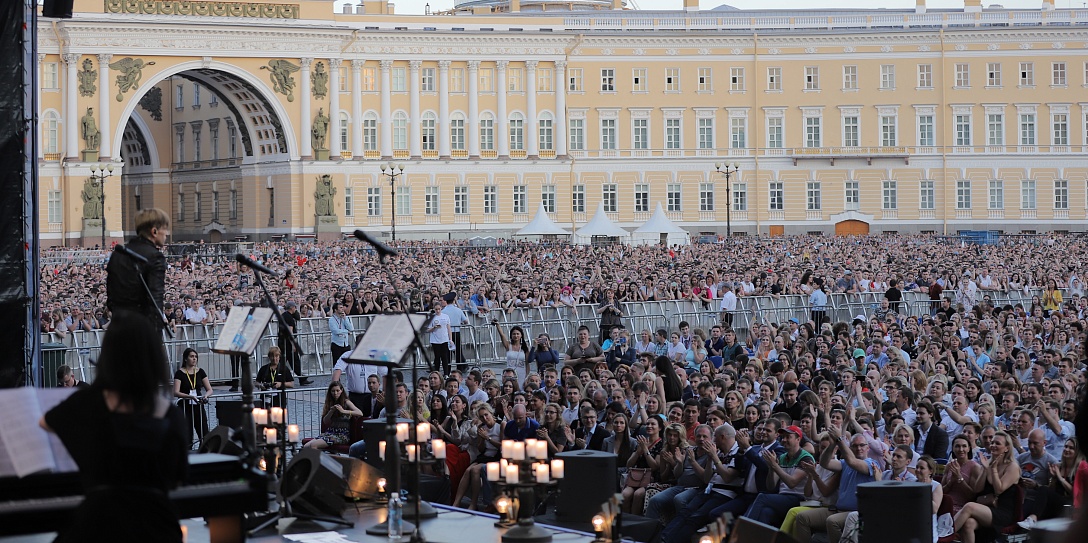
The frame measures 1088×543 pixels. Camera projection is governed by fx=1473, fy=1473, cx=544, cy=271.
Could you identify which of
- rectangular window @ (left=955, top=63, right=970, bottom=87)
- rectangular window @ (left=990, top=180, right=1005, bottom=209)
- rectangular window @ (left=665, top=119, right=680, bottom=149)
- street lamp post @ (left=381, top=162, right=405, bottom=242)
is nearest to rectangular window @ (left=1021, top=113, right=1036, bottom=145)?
rectangular window @ (left=990, top=180, right=1005, bottom=209)

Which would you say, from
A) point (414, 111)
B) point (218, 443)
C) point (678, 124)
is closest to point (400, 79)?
point (414, 111)

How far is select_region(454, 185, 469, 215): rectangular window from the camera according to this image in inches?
2758

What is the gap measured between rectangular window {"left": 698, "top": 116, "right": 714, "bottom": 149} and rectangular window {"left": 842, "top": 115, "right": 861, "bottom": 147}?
6.36m

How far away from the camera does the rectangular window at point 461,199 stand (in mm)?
70062

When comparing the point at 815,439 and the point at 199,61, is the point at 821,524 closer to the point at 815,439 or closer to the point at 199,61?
the point at 815,439

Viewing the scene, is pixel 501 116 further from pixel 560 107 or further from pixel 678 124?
pixel 678 124

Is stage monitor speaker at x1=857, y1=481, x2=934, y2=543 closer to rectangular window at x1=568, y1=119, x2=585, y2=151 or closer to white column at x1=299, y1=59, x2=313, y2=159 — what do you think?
white column at x1=299, y1=59, x2=313, y2=159

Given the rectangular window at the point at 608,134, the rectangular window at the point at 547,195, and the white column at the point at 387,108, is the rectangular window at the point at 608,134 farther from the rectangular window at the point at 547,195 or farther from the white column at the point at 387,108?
the white column at the point at 387,108

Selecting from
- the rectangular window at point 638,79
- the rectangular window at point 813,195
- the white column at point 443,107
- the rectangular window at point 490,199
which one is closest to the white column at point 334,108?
the white column at point 443,107

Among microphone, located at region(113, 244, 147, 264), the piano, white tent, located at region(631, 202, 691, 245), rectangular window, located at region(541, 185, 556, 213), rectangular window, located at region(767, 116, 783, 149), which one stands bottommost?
the piano

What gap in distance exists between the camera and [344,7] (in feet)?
248

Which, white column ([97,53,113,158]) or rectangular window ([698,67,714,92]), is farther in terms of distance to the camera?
rectangular window ([698,67,714,92])

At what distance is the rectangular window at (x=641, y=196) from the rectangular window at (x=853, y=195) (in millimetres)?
9568

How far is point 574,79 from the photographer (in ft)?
232
